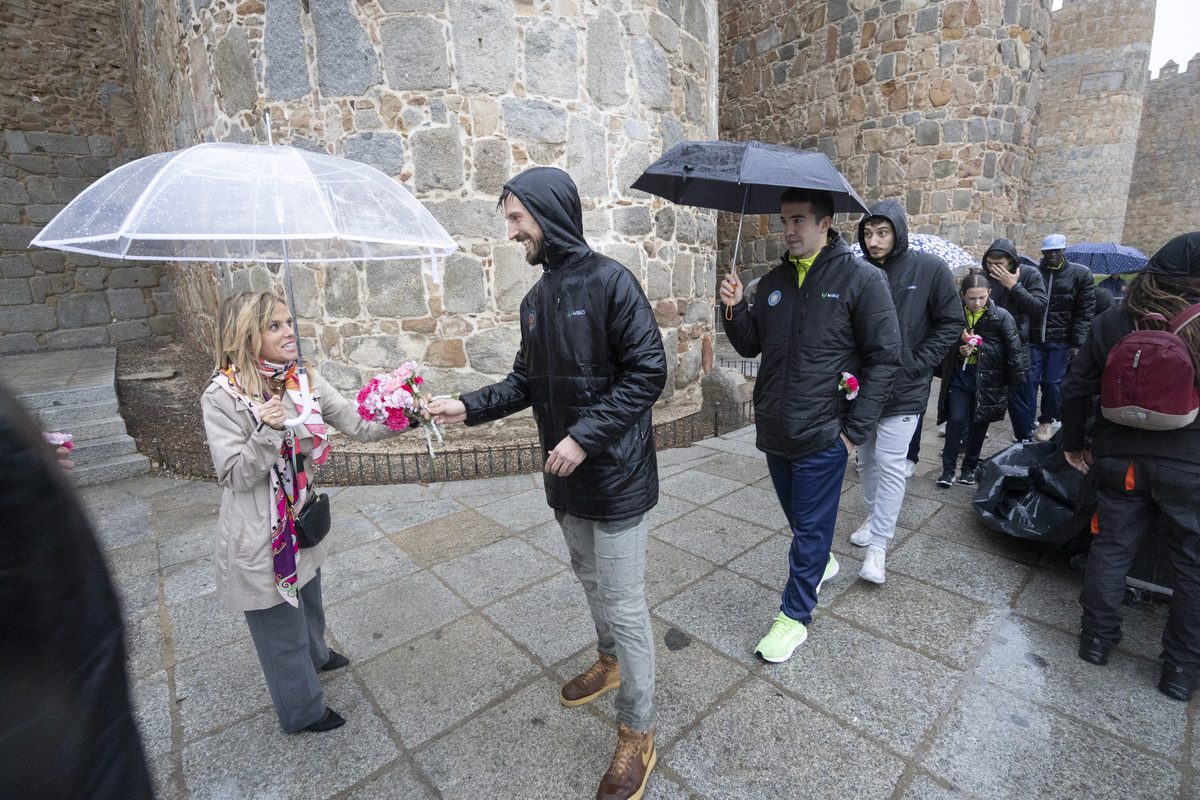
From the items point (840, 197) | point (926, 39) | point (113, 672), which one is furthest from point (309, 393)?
point (926, 39)

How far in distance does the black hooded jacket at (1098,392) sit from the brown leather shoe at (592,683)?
2.41 m

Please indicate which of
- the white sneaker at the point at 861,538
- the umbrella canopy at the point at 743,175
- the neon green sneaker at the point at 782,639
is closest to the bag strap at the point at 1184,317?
the umbrella canopy at the point at 743,175

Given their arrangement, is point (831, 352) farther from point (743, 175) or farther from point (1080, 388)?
point (1080, 388)

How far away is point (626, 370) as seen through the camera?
2.00m

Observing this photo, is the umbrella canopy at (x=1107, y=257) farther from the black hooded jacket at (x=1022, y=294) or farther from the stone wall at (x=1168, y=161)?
the stone wall at (x=1168, y=161)

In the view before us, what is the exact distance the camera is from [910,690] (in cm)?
247

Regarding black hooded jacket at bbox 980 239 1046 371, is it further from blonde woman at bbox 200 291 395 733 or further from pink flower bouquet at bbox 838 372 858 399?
blonde woman at bbox 200 291 395 733

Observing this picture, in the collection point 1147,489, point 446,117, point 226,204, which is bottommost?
point 1147,489

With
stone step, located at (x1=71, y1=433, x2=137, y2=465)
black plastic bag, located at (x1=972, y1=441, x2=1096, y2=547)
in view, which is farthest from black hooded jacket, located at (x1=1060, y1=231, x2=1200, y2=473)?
stone step, located at (x1=71, y1=433, x2=137, y2=465)

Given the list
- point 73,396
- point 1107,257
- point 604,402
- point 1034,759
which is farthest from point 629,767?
point 1107,257

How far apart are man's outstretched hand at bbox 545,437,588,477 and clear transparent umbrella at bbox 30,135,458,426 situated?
0.95 metres

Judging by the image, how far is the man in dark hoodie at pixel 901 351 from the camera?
3.39m

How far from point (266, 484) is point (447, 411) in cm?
70

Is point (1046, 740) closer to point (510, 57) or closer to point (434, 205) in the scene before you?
point (434, 205)
